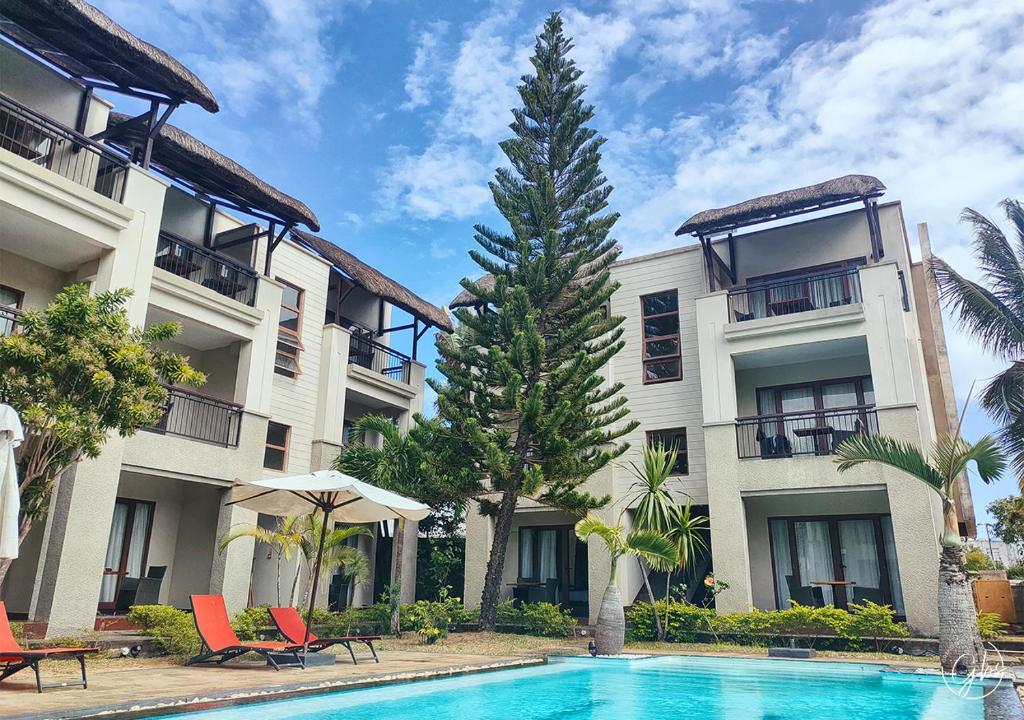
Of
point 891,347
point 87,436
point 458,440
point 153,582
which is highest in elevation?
A: point 891,347

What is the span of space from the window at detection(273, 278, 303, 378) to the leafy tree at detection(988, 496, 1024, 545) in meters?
13.9

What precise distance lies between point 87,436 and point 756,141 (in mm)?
11832

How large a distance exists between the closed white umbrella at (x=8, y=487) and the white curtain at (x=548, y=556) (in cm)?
1207

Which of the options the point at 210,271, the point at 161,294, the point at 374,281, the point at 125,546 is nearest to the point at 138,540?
the point at 125,546

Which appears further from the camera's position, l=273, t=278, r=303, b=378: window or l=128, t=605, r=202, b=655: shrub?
l=273, t=278, r=303, b=378: window

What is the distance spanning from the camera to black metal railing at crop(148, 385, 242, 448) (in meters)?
12.2

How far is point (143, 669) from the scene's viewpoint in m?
7.54

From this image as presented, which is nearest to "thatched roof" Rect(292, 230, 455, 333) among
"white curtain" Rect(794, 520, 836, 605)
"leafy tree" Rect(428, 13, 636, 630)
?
"leafy tree" Rect(428, 13, 636, 630)

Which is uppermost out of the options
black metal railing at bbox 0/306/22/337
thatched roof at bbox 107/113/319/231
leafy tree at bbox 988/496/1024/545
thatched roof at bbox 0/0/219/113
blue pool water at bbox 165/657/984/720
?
thatched roof at bbox 0/0/219/113

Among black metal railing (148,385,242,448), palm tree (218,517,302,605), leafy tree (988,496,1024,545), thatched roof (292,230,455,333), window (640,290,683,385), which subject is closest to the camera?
Result: palm tree (218,517,302,605)

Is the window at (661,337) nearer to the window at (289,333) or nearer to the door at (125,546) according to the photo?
the window at (289,333)

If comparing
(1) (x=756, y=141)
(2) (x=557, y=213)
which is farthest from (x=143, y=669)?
(1) (x=756, y=141)

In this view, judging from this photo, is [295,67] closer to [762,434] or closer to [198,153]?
[198,153]

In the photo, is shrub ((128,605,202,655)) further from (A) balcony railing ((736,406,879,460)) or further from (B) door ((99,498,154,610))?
(A) balcony railing ((736,406,879,460))
